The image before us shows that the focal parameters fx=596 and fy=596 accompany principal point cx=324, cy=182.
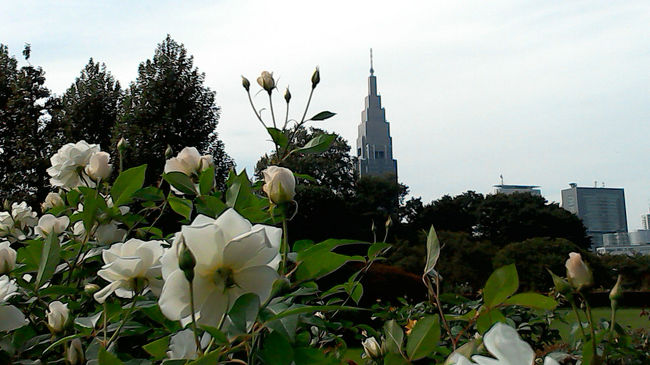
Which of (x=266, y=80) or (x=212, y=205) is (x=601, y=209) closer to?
(x=266, y=80)

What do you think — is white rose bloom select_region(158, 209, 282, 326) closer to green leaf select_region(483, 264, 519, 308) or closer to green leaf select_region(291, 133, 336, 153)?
green leaf select_region(483, 264, 519, 308)

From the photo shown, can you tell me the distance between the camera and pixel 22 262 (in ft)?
3.09

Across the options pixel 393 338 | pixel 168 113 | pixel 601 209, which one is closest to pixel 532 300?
pixel 393 338

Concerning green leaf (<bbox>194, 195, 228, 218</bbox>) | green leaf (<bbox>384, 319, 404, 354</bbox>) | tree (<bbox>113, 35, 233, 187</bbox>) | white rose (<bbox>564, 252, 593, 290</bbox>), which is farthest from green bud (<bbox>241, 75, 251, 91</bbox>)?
tree (<bbox>113, 35, 233, 187</bbox>)

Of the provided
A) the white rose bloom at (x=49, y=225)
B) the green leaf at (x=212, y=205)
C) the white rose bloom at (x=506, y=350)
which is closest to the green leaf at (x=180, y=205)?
the green leaf at (x=212, y=205)

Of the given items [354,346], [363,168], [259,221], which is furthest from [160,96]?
[363,168]

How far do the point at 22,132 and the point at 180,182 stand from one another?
9777 millimetres

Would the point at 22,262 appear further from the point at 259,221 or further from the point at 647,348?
the point at 647,348

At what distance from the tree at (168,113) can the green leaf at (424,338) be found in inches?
342

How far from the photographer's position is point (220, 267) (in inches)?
18.8

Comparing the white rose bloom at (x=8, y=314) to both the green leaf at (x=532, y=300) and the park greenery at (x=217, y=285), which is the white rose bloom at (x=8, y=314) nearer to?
the park greenery at (x=217, y=285)

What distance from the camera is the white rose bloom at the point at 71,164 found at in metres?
1.21

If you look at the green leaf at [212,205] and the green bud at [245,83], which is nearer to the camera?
the green leaf at [212,205]

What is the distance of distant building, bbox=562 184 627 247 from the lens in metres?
46.1
